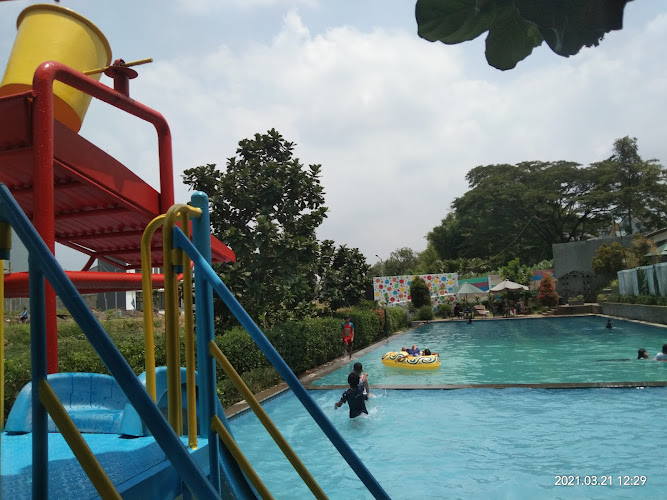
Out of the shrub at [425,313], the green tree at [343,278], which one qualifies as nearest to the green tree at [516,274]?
the shrub at [425,313]

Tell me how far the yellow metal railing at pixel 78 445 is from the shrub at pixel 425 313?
34.2 meters

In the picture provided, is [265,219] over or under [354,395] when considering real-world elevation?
over

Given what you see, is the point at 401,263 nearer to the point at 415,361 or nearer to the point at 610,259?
the point at 610,259

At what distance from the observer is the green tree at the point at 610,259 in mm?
36812

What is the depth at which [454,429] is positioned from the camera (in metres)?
9.76

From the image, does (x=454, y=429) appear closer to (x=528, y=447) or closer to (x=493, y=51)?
(x=528, y=447)

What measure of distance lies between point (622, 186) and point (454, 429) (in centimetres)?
5144

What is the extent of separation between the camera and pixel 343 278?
71.5ft

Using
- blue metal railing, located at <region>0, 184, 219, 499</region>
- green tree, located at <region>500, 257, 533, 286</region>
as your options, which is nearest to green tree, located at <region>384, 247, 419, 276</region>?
green tree, located at <region>500, 257, 533, 286</region>

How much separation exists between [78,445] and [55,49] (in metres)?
2.72

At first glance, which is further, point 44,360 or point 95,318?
point 44,360

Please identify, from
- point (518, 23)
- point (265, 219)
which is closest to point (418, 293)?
point (265, 219)

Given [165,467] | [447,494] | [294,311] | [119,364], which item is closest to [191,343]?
[165,467]

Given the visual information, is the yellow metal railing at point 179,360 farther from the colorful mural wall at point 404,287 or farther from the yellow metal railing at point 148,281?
the colorful mural wall at point 404,287
